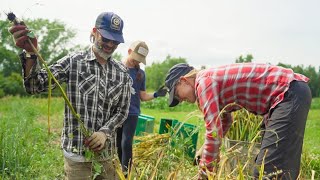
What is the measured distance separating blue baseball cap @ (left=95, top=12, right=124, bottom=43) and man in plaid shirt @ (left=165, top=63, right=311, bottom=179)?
0.44 m

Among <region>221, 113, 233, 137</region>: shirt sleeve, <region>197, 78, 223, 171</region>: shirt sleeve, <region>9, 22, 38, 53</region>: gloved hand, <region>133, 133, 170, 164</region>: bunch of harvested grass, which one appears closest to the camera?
<region>9, 22, 38, 53</region>: gloved hand

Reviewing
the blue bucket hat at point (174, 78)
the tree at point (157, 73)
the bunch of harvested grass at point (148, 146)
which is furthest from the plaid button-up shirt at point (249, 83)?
the tree at point (157, 73)

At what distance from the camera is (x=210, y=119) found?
7.24 ft

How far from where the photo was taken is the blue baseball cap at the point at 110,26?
2.58 m

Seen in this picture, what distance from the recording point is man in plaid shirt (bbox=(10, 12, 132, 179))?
95.0 inches

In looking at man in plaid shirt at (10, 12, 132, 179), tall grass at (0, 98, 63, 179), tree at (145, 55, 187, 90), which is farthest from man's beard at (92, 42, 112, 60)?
tree at (145, 55, 187, 90)

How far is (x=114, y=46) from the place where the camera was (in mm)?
2635

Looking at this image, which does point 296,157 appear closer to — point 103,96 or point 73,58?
point 103,96

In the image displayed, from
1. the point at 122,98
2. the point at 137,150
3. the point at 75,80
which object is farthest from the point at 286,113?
the point at 137,150

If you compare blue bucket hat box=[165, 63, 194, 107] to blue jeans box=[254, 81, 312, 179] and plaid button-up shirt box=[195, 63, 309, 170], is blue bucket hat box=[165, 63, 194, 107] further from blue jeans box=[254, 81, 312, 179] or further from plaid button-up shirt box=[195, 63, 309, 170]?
blue jeans box=[254, 81, 312, 179]

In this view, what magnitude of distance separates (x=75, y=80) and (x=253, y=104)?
1.14 m

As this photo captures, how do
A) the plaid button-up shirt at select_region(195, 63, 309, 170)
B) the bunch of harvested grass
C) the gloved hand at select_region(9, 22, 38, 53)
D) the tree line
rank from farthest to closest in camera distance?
the tree line
the bunch of harvested grass
the plaid button-up shirt at select_region(195, 63, 309, 170)
the gloved hand at select_region(9, 22, 38, 53)

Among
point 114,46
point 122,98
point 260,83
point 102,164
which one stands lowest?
point 102,164

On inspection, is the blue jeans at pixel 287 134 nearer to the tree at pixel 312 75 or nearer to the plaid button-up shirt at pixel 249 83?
the plaid button-up shirt at pixel 249 83
